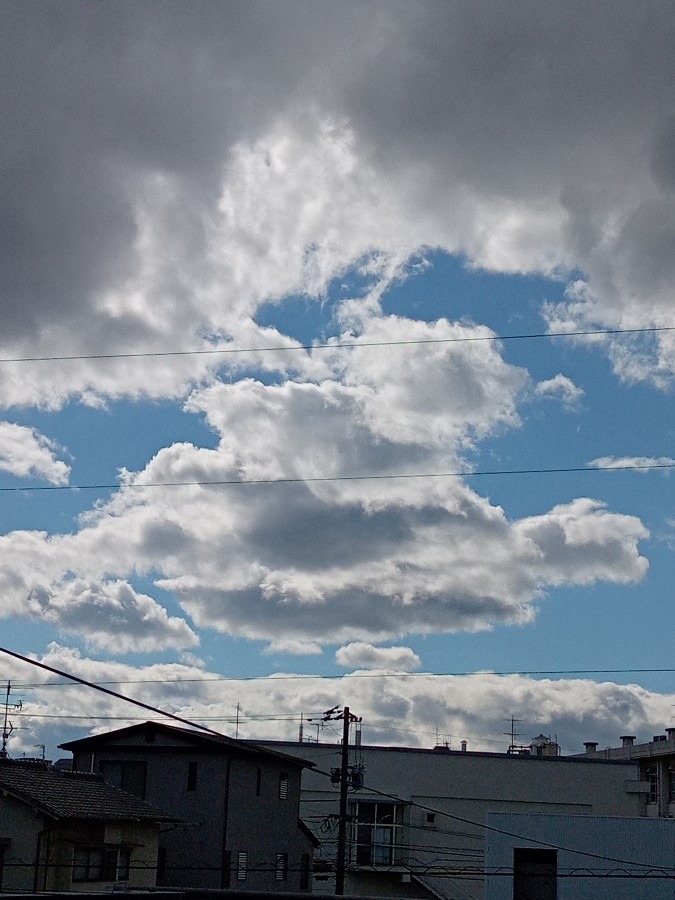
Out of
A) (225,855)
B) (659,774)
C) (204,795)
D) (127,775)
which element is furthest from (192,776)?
(659,774)

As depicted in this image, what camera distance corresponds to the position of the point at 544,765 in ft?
249

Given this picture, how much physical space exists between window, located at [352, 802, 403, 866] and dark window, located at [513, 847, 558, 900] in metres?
17.8

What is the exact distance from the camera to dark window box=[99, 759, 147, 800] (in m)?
51.3

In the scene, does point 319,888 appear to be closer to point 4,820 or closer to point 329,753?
point 329,753

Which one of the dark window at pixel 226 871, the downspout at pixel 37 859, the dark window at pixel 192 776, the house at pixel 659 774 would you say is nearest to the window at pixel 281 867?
the dark window at pixel 226 871

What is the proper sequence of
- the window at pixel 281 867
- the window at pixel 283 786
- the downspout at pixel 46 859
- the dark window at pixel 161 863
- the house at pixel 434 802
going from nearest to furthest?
the downspout at pixel 46 859 < the dark window at pixel 161 863 < the window at pixel 281 867 < the window at pixel 283 786 < the house at pixel 434 802

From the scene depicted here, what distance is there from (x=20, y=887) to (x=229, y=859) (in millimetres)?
15468

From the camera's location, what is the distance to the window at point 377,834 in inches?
2709

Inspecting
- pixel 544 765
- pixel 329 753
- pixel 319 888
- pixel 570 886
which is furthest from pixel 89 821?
pixel 544 765

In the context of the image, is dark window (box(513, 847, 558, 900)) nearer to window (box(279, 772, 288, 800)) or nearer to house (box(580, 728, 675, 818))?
window (box(279, 772, 288, 800))

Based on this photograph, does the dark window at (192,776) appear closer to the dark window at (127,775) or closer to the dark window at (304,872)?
the dark window at (127,775)

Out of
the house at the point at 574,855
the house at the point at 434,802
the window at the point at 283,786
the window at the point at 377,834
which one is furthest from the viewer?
the house at the point at 434,802

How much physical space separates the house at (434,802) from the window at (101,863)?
27778mm

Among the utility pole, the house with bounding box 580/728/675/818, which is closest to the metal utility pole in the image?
the utility pole
